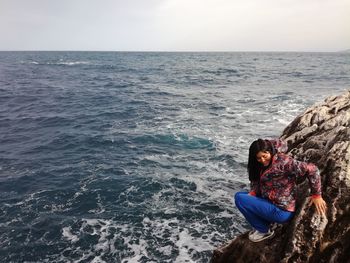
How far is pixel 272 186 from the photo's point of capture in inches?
227

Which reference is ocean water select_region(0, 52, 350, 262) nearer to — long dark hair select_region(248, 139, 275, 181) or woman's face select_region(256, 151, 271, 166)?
long dark hair select_region(248, 139, 275, 181)

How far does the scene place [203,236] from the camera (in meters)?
10.3

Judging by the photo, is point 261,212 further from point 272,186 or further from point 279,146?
point 279,146

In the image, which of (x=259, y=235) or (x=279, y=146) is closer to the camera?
(x=279, y=146)

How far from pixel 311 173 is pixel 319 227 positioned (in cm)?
105

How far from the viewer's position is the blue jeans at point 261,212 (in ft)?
19.1

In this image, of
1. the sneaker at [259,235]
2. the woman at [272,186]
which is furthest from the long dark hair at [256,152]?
the sneaker at [259,235]

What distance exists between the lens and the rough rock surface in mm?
5469

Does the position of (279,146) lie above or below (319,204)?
above

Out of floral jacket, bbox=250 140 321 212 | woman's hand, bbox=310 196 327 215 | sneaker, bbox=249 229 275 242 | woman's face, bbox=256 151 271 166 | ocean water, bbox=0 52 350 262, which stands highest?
woman's face, bbox=256 151 271 166

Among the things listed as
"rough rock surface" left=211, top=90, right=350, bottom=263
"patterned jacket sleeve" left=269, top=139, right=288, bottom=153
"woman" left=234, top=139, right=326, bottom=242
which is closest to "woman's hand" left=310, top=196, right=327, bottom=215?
"woman" left=234, top=139, right=326, bottom=242

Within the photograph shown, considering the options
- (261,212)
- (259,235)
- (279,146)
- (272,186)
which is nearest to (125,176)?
(259,235)

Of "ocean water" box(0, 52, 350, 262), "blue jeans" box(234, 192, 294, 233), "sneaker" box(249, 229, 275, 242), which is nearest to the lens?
"blue jeans" box(234, 192, 294, 233)

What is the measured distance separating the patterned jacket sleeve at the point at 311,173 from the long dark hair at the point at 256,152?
1.54 feet
